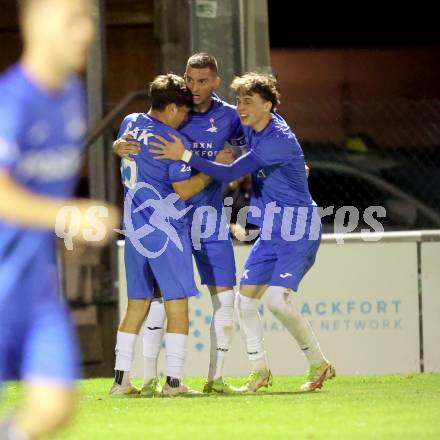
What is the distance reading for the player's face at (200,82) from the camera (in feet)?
27.8

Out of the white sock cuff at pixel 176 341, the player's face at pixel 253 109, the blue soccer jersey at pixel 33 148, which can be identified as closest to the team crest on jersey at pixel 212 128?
the player's face at pixel 253 109

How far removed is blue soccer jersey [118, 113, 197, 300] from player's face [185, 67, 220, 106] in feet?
1.20

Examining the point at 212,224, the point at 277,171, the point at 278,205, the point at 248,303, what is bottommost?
the point at 248,303

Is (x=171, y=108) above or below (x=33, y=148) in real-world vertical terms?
below

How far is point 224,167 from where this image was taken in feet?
26.9

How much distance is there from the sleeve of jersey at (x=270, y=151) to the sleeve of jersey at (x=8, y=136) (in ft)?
13.0

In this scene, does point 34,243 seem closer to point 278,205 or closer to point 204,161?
point 204,161

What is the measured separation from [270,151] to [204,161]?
0.39 metres

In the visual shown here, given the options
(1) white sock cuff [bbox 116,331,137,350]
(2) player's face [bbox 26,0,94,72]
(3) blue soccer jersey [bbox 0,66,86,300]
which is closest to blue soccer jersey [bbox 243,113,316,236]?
(1) white sock cuff [bbox 116,331,137,350]

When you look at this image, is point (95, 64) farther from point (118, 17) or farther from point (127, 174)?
point (127, 174)

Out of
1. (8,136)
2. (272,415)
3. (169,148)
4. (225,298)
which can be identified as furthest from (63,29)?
(225,298)

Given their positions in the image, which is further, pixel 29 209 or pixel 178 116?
pixel 178 116

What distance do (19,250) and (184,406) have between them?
3.31m

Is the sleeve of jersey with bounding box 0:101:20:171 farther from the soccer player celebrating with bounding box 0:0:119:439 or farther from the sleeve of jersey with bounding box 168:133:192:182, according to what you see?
the sleeve of jersey with bounding box 168:133:192:182
